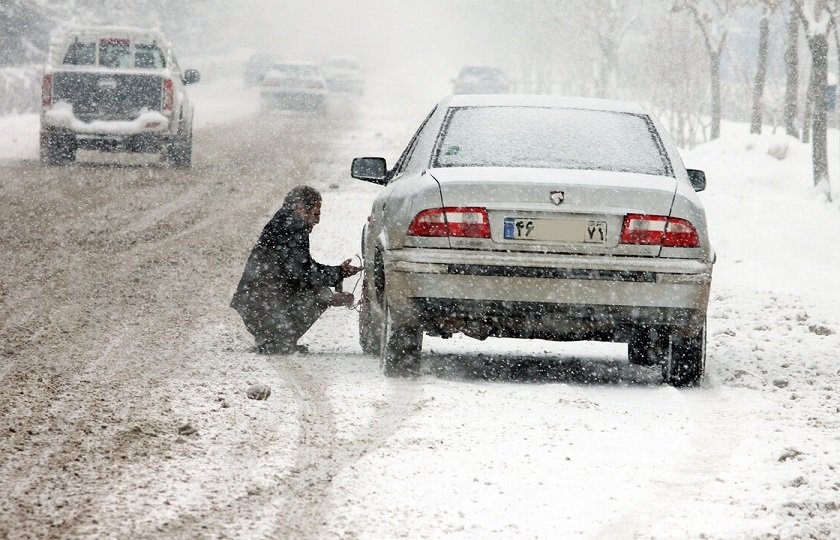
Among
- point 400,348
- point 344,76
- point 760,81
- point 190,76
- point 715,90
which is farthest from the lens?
point 344,76

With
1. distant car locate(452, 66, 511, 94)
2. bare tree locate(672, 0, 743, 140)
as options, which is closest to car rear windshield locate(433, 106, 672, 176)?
bare tree locate(672, 0, 743, 140)

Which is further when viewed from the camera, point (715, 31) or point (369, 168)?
point (715, 31)

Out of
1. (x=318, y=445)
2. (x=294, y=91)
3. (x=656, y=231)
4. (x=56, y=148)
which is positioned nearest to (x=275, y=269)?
(x=656, y=231)

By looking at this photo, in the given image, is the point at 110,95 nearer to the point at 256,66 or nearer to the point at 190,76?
the point at 190,76

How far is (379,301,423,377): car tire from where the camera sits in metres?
6.82

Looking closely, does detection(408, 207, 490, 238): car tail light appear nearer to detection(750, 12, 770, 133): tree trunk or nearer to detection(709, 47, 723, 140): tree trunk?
detection(750, 12, 770, 133): tree trunk

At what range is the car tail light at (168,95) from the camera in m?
19.6

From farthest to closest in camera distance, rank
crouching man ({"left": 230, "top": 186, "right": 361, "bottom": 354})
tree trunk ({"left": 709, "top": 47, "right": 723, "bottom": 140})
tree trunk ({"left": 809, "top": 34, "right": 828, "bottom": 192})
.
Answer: tree trunk ({"left": 709, "top": 47, "right": 723, "bottom": 140}) < tree trunk ({"left": 809, "top": 34, "right": 828, "bottom": 192}) < crouching man ({"left": 230, "top": 186, "right": 361, "bottom": 354})

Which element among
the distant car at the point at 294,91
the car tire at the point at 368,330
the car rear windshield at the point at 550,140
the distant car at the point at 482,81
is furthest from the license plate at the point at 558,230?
the distant car at the point at 482,81

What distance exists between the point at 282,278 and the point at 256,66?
55815 millimetres

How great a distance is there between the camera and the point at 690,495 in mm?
4805

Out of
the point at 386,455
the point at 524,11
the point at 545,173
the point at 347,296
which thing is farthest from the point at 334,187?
the point at 524,11

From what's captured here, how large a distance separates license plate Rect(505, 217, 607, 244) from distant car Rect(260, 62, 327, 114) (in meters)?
33.5

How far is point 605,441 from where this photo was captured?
562cm
